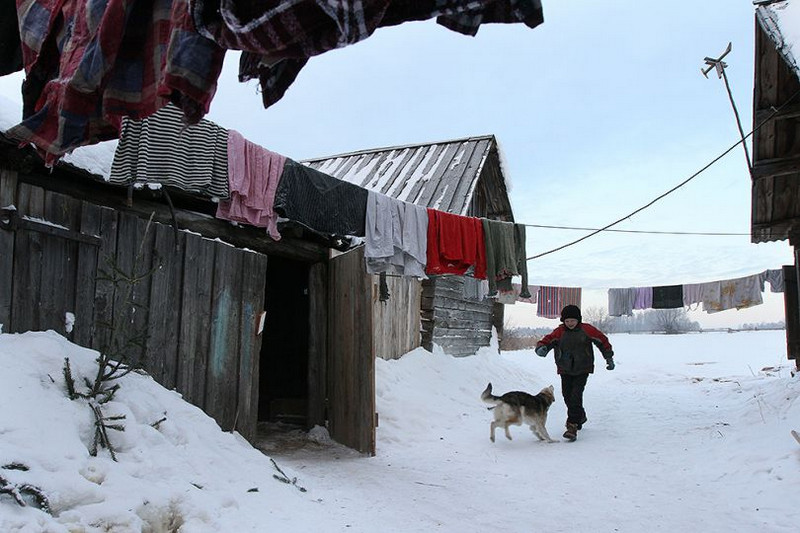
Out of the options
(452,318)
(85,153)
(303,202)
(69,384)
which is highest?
(85,153)

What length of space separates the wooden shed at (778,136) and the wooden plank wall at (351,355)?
17.4 ft

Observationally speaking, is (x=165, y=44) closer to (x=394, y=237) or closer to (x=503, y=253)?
(x=394, y=237)

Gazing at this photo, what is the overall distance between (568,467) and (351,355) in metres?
3.04

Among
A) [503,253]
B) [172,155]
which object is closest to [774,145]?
[503,253]

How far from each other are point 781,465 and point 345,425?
195 inches

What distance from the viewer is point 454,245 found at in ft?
26.7

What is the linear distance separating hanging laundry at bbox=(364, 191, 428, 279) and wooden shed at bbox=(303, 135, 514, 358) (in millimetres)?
3262

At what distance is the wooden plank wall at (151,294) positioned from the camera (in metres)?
4.27

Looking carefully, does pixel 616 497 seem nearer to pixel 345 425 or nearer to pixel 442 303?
pixel 345 425

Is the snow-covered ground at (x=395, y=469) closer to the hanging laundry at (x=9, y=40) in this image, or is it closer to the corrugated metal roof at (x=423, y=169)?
the hanging laundry at (x=9, y=40)

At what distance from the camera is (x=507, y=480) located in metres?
5.88

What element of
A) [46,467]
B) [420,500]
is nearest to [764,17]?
[420,500]

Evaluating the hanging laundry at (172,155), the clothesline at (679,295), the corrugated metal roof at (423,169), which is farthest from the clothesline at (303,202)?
the clothesline at (679,295)

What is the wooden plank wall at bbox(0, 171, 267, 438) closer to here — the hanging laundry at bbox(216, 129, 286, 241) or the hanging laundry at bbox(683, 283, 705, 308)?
the hanging laundry at bbox(216, 129, 286, 241)
